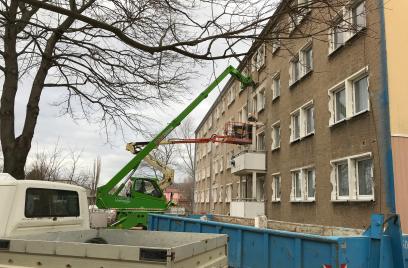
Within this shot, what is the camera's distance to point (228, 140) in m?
28.0

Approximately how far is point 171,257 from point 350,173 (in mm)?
12907

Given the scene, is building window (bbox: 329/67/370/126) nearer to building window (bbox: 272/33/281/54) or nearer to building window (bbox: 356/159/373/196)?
building window (bbox: 356/159/373/196)

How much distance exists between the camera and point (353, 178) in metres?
15.5

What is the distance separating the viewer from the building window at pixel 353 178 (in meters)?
14.7

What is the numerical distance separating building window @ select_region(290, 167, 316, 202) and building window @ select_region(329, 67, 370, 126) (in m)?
3.12

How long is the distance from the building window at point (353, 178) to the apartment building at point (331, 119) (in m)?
0.04

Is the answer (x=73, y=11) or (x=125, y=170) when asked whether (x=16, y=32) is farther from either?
(x=125, y=170)

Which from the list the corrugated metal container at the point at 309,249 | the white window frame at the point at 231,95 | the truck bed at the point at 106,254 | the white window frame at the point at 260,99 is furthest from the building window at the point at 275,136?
the truck bed at the point at 106,254

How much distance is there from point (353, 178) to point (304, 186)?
4490 millimetres

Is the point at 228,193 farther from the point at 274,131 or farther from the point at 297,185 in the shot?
the point at 297,185

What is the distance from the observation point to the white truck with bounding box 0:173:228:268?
13.1 ft

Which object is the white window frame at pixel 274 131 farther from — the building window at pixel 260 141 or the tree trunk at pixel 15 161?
the tree trunk at pixel 15 161

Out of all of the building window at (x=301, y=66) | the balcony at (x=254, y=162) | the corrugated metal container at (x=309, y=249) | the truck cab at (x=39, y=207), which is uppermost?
the building window at (x=301, y=66)

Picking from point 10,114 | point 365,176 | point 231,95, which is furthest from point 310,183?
point 231,95
